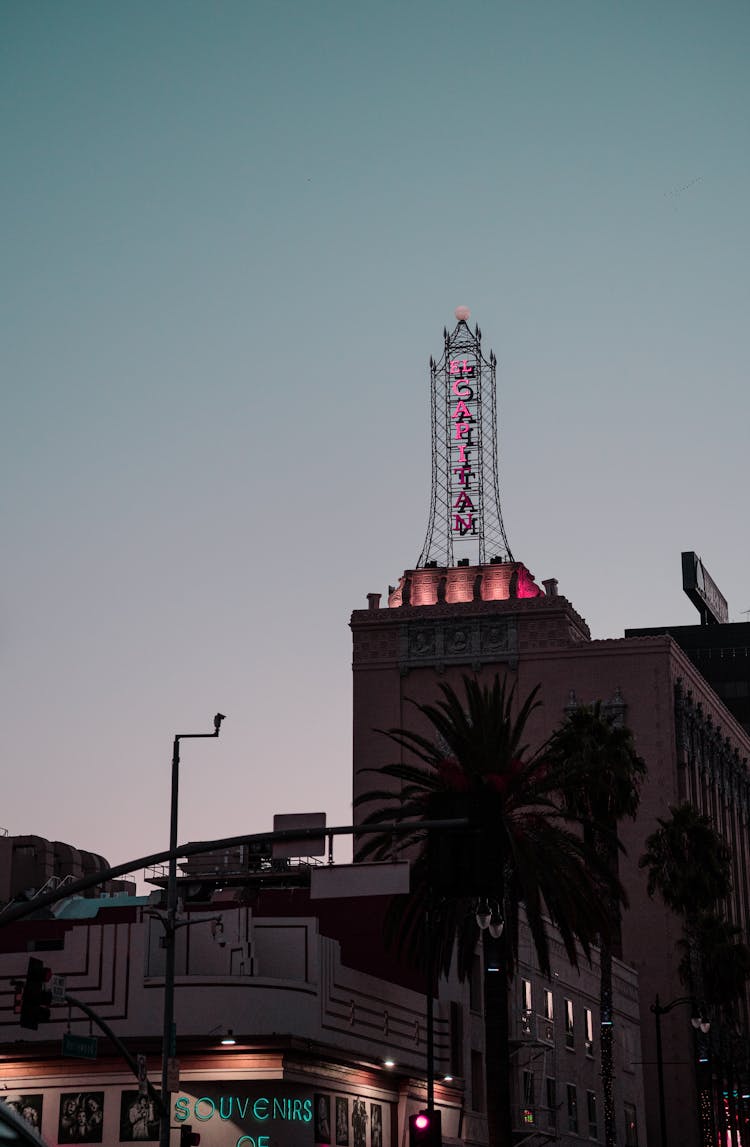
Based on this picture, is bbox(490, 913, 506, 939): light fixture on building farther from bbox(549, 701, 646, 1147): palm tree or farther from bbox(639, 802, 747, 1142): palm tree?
bbox(639, 802, 747, 1142): palm tree

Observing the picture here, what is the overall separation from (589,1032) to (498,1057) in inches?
1099

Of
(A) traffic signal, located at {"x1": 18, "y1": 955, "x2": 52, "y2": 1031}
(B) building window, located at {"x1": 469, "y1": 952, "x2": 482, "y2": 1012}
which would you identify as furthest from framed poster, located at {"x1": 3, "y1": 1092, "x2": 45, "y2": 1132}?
(A) traffic signal, located at {"x1": 18, "y1": 955, "x2": 52, "y2": 1031}

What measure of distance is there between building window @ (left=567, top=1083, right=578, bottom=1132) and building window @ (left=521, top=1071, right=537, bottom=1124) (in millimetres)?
6023

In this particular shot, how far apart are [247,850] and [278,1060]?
3145 centimetres

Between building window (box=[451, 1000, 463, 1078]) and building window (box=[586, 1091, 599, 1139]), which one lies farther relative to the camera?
building window (box=[586, 1091, 599, 1139])

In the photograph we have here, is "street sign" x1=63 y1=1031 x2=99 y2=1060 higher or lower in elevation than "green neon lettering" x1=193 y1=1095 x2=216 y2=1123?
higher

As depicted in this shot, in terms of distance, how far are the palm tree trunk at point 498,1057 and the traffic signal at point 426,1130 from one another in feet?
38.5

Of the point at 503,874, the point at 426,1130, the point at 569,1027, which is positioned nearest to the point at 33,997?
the point at 426,1130

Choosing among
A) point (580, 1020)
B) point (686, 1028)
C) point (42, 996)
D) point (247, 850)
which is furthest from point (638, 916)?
point (42, 996)

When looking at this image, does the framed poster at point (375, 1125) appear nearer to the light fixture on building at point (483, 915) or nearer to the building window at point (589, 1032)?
the light fixture on building at point (483, 915)

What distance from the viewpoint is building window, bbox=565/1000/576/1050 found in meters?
71.3

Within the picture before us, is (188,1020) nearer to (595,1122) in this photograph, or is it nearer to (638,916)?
(595,1122)

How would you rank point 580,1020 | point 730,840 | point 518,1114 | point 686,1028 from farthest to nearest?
1. point 730,840
2. point 686,1028
3. point 580,1020
4. point 518,1114

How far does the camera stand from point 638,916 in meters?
97.9
